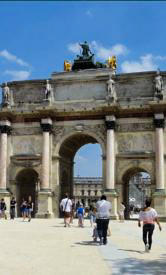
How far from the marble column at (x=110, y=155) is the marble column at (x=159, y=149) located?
318 cm

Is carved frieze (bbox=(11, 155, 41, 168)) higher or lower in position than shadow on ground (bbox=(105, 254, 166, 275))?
higher

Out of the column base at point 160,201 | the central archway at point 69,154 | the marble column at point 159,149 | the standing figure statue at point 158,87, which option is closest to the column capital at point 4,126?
the central archway at point 69,154

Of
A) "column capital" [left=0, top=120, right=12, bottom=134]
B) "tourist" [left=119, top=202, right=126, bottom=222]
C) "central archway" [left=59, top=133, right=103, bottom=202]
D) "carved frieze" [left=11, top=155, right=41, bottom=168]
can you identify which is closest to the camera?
"tourist" [left=119, top=202, right=126, bottom=222]

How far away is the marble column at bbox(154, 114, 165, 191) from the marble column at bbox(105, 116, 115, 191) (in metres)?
3.18

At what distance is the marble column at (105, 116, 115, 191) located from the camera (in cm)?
3259

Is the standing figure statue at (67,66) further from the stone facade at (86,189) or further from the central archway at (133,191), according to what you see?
the stone facade at (86,189)

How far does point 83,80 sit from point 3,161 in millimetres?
8915

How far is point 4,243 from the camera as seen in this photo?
44.3 ft

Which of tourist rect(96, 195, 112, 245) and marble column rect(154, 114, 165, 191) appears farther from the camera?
marble column rect(154, 114, 165, 191)

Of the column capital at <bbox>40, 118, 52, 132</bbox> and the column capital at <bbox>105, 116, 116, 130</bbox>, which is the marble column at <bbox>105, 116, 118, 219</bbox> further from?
the column capital at <bbox>40, 118, 52, 132</bbox>

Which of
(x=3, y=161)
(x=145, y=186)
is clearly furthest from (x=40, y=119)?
(x=145, y=186)

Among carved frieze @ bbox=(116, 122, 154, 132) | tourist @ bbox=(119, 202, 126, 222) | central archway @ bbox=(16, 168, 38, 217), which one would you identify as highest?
carved frieze @ bbox=(116, 122, 154, 132)

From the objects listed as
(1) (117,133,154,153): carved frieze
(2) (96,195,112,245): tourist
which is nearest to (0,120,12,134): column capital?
(1) (117,133,154,153): carved frieze

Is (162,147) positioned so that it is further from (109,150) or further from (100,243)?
(100,243)
